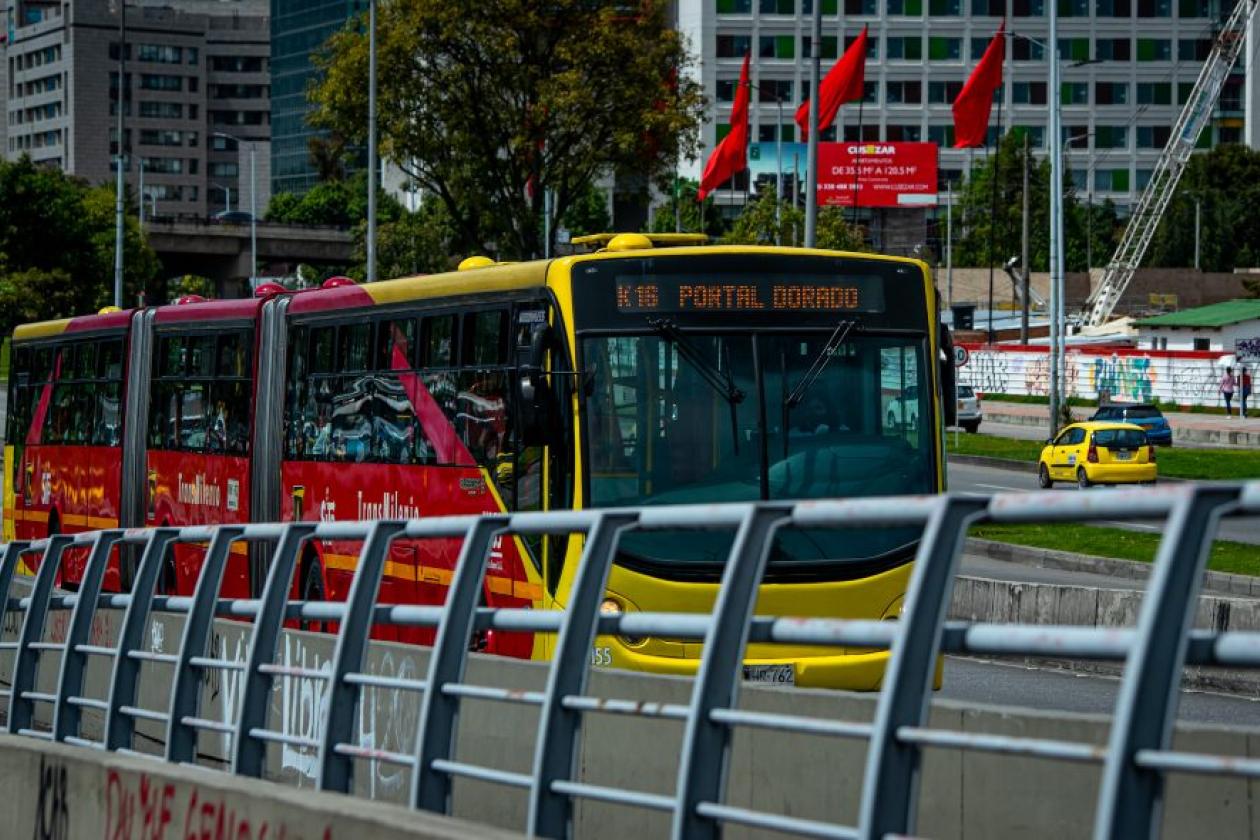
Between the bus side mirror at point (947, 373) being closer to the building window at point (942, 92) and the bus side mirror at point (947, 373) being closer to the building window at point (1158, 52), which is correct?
the building window at point (942, 92)

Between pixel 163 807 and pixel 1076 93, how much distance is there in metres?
143

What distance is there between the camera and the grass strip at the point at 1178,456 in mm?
45969

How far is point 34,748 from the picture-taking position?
902cm

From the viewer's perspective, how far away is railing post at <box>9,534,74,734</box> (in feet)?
35.8

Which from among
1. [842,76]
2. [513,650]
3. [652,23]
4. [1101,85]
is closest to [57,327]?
[513,650]

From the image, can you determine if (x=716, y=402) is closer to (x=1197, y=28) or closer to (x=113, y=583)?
(x=113, y=583)

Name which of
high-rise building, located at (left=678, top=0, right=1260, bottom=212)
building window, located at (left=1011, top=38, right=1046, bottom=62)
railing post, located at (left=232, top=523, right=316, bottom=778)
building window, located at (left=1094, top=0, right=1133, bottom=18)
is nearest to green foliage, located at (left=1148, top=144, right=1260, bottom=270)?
high-rise building, located at (left=678, top=0, right=1260, bottom=212)

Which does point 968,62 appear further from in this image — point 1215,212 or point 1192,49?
point 1215,212

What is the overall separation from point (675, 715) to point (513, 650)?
9579 millimetres

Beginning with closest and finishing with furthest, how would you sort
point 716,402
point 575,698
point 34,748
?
1. point 575,698
2. point 34,748
3. point 716,402

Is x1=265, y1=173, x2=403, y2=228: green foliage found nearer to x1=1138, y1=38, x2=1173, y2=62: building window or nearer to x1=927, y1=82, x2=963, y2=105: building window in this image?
x1=927, y1=82, x2=963, y2=105: building window

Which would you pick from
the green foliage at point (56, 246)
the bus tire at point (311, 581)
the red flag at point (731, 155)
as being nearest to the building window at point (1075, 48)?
the green foliage at point (56, 246)

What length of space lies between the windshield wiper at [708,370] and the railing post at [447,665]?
7.41m

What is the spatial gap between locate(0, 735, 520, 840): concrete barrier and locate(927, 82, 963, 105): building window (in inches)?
5457
